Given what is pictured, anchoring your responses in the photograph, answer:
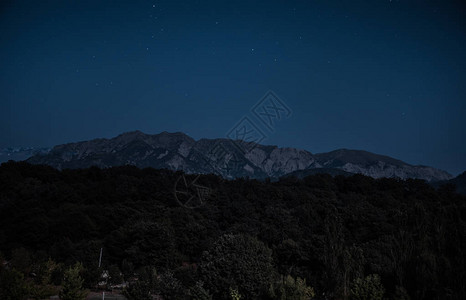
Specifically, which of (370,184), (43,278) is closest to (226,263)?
(43,278)

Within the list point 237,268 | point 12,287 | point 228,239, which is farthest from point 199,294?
point 12,287

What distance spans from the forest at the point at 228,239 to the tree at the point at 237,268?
0.17ft

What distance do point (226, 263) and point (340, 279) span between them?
5901mm

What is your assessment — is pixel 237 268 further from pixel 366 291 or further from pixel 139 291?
pixel 366 291

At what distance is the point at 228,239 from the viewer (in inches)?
691

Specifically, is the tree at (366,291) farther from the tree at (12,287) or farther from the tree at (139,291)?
the tree at (12,287)

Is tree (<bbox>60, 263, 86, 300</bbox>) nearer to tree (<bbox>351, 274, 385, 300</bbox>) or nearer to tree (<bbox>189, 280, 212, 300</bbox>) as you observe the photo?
tree (<bbox>189, 280, 212, 300</bbox>)

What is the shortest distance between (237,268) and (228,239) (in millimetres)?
1854

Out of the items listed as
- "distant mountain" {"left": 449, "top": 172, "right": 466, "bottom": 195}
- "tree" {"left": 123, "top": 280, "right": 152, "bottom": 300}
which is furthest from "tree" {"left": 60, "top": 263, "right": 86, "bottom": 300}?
"distant mountain" {"left": 449, "top": 172, "right": 466, "bottom": 195}

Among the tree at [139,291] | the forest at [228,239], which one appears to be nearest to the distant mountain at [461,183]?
the forest at [228,239]

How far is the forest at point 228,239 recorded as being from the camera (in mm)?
14920

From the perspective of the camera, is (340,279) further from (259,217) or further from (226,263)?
(259,217)

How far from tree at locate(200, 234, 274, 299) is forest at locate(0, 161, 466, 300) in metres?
0.05

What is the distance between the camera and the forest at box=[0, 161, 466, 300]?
1492 cm
